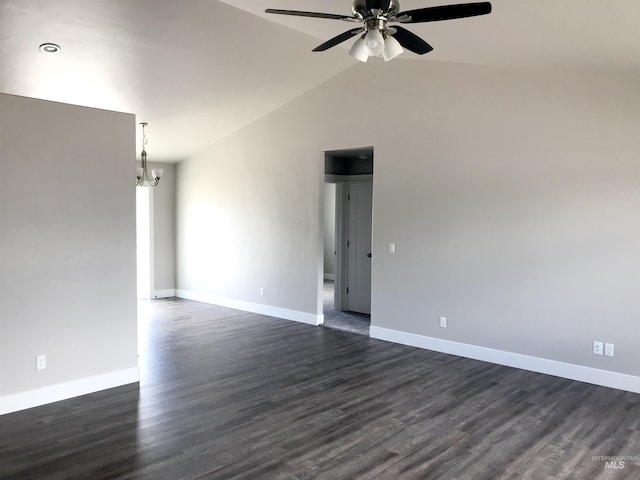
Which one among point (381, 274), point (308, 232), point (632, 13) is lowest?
point (381, 274)

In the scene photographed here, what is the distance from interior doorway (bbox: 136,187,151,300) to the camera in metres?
8.77

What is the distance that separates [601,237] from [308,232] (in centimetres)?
370

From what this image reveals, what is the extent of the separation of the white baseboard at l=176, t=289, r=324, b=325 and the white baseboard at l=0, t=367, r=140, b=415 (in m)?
2.81

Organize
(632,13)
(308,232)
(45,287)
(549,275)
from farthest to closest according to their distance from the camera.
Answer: (308,232), (549,275), (45,287), (632,13)

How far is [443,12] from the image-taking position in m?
2.47

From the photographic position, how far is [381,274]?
596cm

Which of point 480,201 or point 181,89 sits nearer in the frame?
point 480,201

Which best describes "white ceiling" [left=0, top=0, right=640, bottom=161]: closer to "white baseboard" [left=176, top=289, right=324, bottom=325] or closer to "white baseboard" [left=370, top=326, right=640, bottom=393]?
"white baseboard" [left=370, top=326, right=640, bottom=393]

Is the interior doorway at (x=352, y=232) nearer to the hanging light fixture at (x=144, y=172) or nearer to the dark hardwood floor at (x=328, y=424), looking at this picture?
the dark hardwood floor at (x=328, y=424)

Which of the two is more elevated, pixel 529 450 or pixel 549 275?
pixel 549 275

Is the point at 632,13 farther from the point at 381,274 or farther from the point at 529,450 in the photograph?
the point at 381,274

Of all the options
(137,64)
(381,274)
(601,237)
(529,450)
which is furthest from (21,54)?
(601,237)

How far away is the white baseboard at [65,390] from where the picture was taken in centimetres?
375

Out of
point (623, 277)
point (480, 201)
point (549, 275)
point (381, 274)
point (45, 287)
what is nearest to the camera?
point (45, 287)
